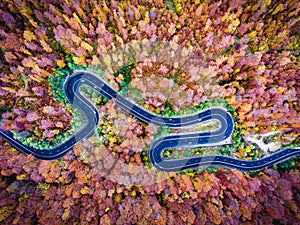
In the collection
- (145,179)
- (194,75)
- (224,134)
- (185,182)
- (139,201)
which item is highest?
(194,75)

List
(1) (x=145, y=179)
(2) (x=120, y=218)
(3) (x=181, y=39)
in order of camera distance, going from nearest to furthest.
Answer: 1. (2) (x=120, y=218)
2. (1) (x=145, y=179)
3. (3) (x=181, y=39)

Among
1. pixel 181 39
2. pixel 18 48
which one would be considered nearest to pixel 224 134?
pixel 181 39

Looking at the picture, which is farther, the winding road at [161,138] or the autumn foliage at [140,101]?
the winding road at [161,138]

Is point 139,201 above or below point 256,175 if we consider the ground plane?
below

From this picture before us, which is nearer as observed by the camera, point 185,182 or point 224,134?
point 185,182

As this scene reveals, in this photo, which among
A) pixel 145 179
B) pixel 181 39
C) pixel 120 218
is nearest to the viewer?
pixel 120 218

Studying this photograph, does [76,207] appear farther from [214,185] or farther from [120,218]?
[214,185]

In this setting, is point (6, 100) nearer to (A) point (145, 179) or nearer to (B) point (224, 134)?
(A) point (145, 179)

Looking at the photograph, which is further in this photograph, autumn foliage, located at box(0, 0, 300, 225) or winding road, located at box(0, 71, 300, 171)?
winding road, located at box(0, 71, 300, 171)
